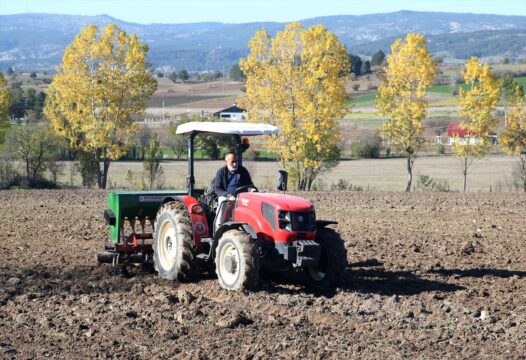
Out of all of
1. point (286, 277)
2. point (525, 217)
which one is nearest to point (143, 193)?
point (286, 277)

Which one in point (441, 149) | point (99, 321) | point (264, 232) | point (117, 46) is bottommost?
point (441, 149)

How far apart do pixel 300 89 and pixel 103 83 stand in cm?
1020

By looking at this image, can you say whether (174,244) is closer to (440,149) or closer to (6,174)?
(6,174)

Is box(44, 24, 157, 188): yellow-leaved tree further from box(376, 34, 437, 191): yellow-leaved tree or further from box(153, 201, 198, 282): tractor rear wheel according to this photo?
box(153, 201, 198, 282): tractor rear wheel

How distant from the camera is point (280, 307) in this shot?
443 inches

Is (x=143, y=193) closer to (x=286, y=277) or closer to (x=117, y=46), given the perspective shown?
(x=286, y=277)

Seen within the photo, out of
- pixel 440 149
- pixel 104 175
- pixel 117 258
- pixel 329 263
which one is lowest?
pixel 440 149

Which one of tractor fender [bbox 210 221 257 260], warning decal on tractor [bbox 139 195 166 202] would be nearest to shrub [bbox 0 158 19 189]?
warning decal on tractor [bbox 139 195 166 202]

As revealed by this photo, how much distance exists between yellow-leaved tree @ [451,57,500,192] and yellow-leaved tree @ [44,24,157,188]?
17741 mm

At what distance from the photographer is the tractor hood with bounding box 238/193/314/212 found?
11.9m

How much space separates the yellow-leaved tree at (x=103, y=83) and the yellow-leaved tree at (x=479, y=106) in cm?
1774

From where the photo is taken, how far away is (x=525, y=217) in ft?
78.5

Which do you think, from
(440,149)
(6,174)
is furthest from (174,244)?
(440,149)

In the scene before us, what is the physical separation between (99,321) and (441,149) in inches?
2579
